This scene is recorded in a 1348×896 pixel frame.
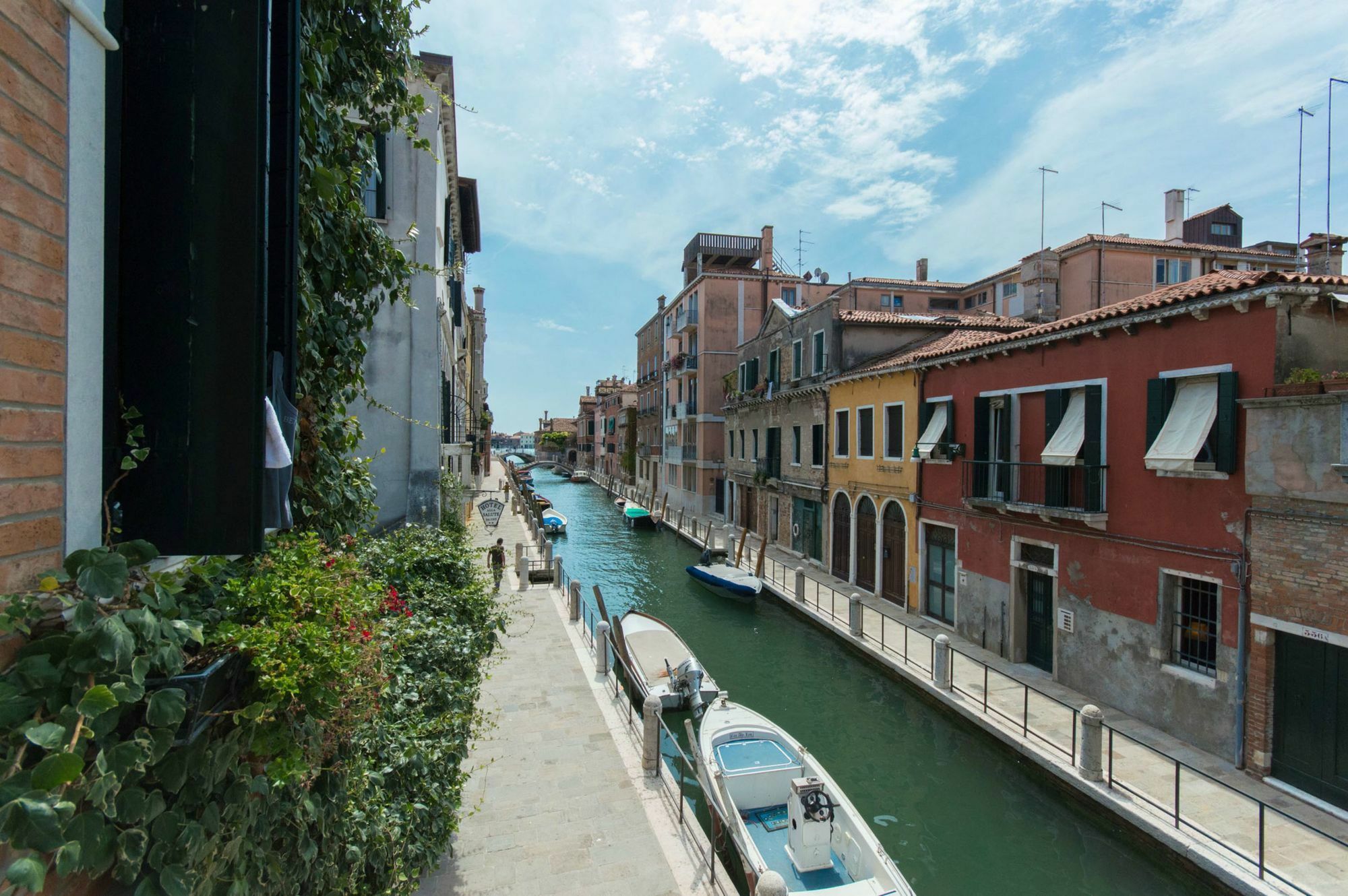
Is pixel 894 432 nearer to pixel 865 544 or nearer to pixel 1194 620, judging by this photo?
pixel 865 544

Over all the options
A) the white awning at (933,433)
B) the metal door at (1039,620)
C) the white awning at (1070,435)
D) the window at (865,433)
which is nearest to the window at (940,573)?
the white awning at (933,433)

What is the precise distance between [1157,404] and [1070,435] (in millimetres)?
1751

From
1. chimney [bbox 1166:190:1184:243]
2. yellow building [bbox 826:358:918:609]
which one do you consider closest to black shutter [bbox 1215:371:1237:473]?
yellow building [bbox 826:358:918:609]

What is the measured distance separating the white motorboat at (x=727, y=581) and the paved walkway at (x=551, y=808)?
307 inches

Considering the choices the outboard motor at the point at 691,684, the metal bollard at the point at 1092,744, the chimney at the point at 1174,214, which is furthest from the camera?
the chimney at the point at 1174,214

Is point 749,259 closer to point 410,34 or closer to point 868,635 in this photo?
point 868,635

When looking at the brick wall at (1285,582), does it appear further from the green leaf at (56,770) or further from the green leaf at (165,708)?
the green leaf at (56,770)

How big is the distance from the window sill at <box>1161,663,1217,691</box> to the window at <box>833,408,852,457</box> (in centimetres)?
1083

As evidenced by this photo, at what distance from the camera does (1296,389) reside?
Answer: 8078mm

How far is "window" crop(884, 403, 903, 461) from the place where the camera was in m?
17.1

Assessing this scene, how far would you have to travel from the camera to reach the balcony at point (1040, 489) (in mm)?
10867

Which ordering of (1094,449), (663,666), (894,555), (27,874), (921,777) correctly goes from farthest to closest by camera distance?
(894,555) → (663,666) → (1094,449) → (921,777) → (27,874)

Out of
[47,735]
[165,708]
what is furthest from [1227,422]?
[47,735]

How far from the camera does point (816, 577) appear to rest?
20.5 m
